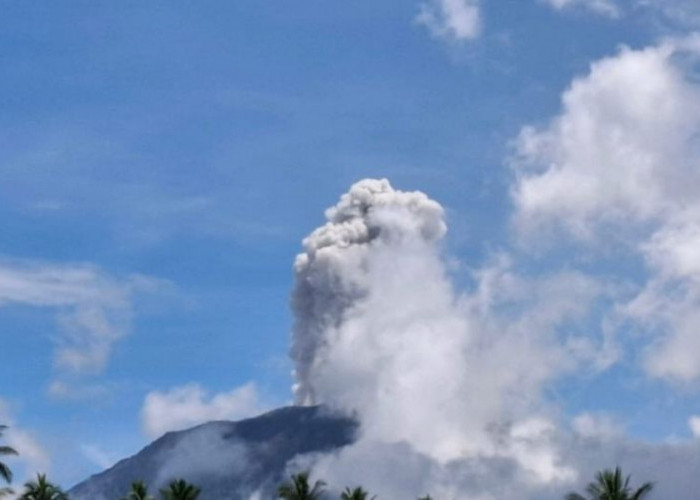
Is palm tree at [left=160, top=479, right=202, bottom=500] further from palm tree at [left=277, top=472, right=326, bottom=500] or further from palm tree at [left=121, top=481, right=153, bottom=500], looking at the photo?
palm tree at [left=277, top=472, right=326, bottom=500]

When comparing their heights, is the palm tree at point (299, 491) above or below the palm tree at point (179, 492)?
above

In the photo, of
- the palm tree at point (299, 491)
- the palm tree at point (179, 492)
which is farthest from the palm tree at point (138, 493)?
the palm tree at point (299, 491)

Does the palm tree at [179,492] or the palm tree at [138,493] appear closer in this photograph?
the palm tree at [179,492]

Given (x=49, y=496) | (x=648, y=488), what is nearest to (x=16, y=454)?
(x=49, y=496)

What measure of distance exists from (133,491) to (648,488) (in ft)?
179

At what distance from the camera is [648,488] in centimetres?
13400

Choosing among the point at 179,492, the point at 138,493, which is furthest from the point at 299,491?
the point at 138,493

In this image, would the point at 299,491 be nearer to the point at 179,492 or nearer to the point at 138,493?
the point at 179,492

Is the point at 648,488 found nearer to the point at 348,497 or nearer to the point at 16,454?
the point at 348,497

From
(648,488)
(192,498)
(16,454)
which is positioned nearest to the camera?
(16,454)

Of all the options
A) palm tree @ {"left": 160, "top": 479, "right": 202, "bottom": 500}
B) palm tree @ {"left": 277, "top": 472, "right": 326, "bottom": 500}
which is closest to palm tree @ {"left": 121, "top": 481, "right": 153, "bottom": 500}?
palm tree @ {"left": 160, "top": 479, "right": 202, "bottom": 500}

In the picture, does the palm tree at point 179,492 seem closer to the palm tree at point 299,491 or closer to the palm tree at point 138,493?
the palm tree at point 138,493

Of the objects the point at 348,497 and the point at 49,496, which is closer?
the point at 49,496

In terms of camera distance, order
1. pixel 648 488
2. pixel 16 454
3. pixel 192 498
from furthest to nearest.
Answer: pixel 192 498
pixel 648 488
pixel 16 454
